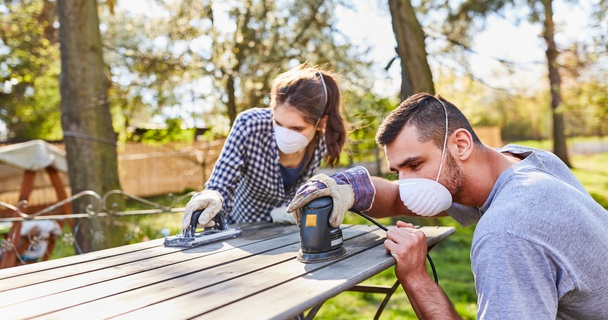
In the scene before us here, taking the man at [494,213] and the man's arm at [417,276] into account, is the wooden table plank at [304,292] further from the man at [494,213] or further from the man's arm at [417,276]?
the man at [494,213]

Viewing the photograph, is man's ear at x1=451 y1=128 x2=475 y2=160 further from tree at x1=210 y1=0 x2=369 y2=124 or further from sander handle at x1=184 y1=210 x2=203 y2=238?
tree at x1=210 y1=0 x2=369 y2=124

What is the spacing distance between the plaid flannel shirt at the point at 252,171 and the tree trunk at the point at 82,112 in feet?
7.69

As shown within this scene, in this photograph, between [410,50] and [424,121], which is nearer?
[424,121]

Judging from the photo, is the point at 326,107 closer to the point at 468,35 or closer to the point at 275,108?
the point at 275,108

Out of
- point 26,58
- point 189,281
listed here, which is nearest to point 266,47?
A: point 26,58

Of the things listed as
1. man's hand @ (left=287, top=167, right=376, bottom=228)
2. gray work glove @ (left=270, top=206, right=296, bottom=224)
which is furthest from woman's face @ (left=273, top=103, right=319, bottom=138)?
man's hand @ (left=287, top=167, right=376, bottom=228)

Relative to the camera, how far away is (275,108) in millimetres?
2615

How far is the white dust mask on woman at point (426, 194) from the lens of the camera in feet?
5.69

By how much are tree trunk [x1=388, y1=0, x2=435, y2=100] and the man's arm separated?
10.4 ft

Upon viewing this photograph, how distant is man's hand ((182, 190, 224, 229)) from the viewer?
2062 mm

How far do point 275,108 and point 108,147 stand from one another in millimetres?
2770

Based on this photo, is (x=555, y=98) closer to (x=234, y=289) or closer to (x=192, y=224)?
(x=192, y=224)

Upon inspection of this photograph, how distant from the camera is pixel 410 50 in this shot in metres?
4.83

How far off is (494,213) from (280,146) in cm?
147
